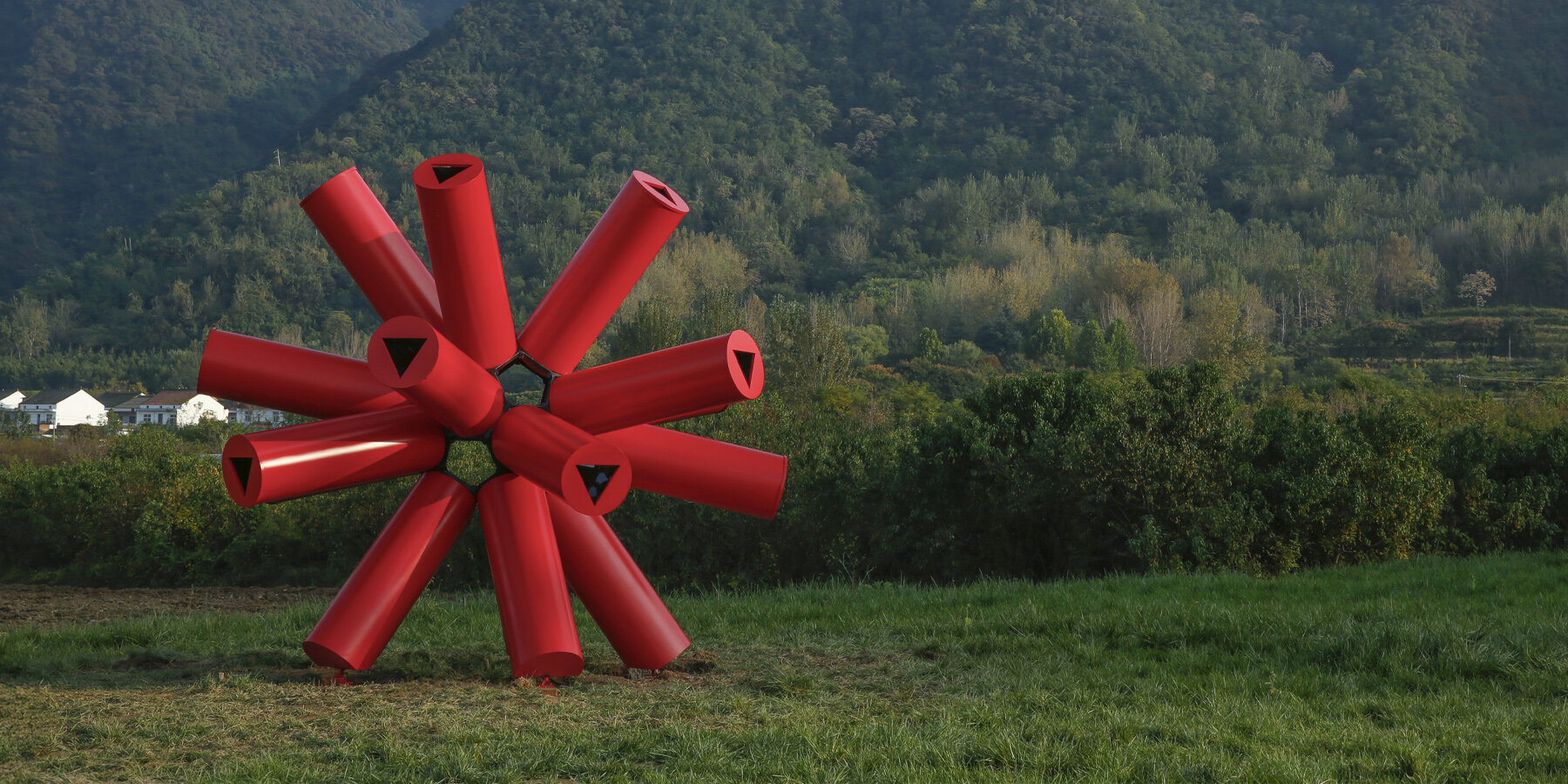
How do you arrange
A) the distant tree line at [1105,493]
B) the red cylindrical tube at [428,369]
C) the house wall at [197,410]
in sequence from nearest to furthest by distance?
the red cylindrical tube at [428,369], the distant tree line at [1105,493], the house wall at [197,410]

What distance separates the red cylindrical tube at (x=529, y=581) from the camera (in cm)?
732

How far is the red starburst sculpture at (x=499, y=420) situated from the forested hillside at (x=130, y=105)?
454 feet

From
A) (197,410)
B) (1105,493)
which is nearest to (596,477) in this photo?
(1105,493)

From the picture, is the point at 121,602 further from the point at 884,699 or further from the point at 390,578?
the point at 884,699

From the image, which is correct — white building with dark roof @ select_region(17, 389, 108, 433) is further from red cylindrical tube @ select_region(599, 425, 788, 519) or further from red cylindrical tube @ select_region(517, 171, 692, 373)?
red cylindrical tube @ select_region(599, 425, 788, 519)

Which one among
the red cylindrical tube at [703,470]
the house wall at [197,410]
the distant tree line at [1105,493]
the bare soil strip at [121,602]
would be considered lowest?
the house wall at [197,410]

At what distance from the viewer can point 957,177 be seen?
120m

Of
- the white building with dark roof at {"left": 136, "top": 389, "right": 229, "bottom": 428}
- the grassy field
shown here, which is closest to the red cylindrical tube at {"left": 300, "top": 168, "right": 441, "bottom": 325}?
the grassy field

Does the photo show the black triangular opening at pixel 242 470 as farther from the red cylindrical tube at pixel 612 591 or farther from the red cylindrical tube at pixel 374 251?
the red cylindrical tube at pixel 612 591

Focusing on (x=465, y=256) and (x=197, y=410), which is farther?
(x=197, y=410)

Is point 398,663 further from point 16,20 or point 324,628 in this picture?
point 16,20

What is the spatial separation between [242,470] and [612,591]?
2.45m

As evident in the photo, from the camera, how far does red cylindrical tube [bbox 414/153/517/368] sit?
23.9ft

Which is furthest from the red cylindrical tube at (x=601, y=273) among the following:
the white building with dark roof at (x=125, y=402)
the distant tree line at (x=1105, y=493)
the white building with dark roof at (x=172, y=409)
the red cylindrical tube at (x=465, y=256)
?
the white building with dark roof at (x=125, y=402)
